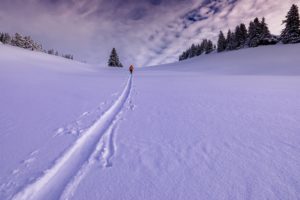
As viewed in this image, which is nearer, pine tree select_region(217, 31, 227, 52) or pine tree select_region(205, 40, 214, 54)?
pine tree select_region(217, 31, 227, 52)

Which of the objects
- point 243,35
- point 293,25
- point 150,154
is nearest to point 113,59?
point 243,35

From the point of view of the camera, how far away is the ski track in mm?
2066

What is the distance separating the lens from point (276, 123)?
3.96m

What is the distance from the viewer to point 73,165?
8.54 feet

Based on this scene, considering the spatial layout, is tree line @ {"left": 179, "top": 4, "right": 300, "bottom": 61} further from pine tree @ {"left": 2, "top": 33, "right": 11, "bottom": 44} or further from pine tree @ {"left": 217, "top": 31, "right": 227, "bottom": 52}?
pine tree @ {"left": 2, "top": 33, "right": 11, "bottom": 44}

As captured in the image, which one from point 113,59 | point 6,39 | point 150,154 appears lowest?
point 150,154

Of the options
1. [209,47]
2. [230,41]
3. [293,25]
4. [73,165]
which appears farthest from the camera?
[209,47]

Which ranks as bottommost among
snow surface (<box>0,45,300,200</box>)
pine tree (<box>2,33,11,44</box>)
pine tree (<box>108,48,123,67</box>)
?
snow surface (<box>0,45,300,200</box>)

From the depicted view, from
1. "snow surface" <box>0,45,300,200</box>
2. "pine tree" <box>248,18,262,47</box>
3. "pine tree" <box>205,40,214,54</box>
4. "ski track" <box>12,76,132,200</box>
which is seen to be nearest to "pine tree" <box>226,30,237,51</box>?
"pine tree" <box>248,18,262,47</box>

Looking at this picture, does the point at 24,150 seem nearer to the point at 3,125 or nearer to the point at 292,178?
the point at 3,125

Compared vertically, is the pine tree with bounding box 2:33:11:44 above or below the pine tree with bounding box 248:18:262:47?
above

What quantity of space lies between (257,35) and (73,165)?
5149 cm

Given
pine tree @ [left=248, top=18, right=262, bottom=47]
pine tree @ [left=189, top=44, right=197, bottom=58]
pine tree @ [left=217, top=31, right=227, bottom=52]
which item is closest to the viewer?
pine tree @ [left=248, top=18, right=262, bottom=47]

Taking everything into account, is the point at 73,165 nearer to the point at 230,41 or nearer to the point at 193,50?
the point at 230,41
